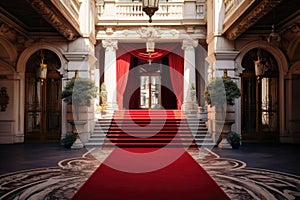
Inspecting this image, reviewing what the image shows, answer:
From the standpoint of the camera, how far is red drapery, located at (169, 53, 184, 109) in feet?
49.6

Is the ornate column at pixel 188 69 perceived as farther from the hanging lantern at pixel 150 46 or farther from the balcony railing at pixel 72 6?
the balcony railing at pixel 72 6

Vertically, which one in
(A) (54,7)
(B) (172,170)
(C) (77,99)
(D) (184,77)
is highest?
(A) (54,7)

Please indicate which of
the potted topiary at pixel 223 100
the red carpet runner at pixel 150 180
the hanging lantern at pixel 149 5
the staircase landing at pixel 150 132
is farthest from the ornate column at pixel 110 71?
the hanging lantern at pixel 149 5

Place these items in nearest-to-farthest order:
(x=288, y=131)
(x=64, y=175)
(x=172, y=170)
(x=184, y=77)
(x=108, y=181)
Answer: (x=108, y=181) → (x=64, y=175) → (x=172, y=170) → (x=288, y=131) → (x=184, y=77)

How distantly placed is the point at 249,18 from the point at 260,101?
4.15 metres

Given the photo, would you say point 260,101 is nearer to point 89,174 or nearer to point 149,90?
point 149,90

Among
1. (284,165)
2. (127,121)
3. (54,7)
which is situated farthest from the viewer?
(127,121)

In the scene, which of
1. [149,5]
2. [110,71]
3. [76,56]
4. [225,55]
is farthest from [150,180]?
[110,71]

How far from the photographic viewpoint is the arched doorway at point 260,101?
39.9ft

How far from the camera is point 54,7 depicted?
8.28 meters

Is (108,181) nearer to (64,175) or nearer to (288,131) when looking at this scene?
(64,175)

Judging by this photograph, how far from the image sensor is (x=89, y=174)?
6492mm

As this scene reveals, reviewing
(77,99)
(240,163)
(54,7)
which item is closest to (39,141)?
(77,99)

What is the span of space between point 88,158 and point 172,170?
2528 mm
